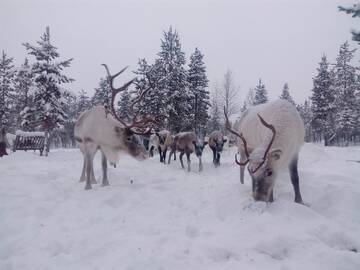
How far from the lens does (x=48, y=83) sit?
26625 mm

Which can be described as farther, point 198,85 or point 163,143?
point 198,85

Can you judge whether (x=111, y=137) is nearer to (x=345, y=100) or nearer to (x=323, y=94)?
(x=323, y=94)

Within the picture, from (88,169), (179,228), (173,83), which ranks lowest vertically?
(179,228)

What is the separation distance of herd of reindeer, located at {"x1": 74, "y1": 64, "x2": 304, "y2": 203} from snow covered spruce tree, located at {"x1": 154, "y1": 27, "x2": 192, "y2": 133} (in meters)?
21.1

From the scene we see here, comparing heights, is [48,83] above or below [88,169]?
above

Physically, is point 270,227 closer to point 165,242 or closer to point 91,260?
point 165,242

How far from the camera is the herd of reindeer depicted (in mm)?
5402

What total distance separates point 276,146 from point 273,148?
0.13 meters

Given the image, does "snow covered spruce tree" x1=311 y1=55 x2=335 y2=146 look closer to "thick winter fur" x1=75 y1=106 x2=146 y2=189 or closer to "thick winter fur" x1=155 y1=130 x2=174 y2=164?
"thick winter fur" x1=155 y1=130 x2=174 y2=164

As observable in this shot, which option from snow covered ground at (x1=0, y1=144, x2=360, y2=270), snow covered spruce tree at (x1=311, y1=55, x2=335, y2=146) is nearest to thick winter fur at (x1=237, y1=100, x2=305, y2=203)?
snow covered ground at (x1=0, y1=144, x2=360, y2=270)

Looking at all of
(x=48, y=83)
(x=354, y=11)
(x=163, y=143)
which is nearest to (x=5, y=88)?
(x=48, y=83)

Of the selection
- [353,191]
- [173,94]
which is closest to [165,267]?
[353,191]

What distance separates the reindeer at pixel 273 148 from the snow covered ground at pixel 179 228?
0.36 metres

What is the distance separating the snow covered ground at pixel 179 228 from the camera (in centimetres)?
368
